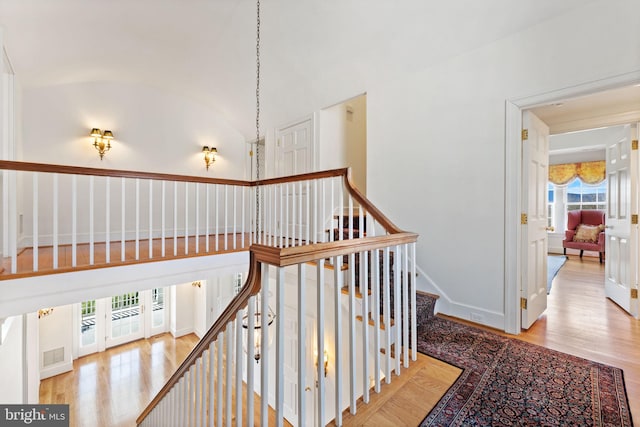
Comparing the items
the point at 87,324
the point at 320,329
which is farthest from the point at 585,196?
the point at 87,324

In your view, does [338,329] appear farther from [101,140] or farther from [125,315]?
[125,315]

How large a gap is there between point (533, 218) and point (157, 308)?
7299 mm

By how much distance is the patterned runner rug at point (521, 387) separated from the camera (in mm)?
1476

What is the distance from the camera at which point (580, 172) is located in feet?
22.1

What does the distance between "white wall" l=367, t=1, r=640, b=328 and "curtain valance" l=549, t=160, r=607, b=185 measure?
248 inches

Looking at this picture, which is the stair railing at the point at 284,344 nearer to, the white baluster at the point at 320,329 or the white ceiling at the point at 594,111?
the white baluster at the point at 320,329

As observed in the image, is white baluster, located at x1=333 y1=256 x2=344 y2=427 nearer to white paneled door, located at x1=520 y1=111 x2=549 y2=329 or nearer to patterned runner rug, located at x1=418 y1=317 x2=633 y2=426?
patterned runner rug, located at x1=418 y1=317 x2=633 y2=426

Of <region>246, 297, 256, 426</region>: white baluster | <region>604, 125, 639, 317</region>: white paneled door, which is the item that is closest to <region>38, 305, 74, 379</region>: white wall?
<region>246, 297, 256, 426</region>: white baluster

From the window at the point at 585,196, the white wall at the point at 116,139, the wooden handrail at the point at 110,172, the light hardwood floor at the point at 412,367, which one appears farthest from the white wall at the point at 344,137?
the window at the point at 585,196

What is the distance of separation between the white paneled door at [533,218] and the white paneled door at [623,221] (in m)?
0.80

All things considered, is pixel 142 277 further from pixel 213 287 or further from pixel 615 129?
pixel 615 129

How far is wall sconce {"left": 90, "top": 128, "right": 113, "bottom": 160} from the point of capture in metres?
4.29

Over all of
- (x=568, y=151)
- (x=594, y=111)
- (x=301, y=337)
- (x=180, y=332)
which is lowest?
(x=180, y=332)

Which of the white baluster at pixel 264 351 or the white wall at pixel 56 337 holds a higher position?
the white baluster at pixel 264 351
